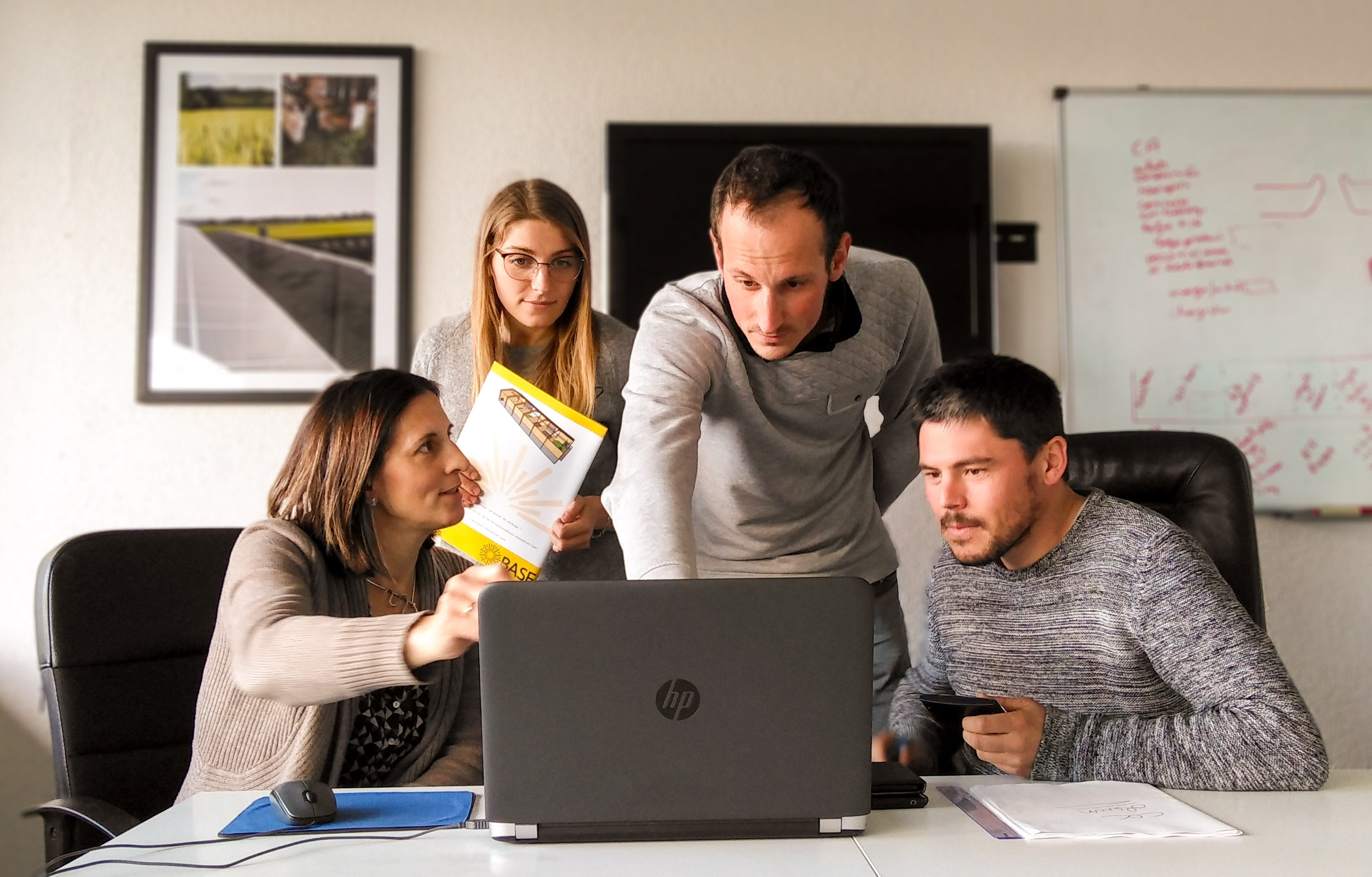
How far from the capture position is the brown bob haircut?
154 centimetres

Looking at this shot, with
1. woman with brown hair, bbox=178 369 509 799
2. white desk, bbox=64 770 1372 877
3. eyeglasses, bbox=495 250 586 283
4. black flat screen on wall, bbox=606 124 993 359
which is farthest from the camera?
black flat screen on wall, bbox=606 124 993 359

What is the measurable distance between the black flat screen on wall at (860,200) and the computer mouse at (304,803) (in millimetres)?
1754

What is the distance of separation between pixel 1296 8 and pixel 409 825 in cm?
298

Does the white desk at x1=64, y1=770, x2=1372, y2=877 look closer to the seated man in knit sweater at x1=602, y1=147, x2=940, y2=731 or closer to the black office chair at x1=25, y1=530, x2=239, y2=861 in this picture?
the seated man in knit sweater at x1=602, y1=147, x2=940, y2=731

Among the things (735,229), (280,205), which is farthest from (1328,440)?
(280,205)

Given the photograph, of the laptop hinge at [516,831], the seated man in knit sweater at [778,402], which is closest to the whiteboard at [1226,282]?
the seated man in knit sweater at [778,402]

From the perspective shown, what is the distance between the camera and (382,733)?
151 cm

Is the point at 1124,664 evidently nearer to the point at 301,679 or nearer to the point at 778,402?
the point at 778,402

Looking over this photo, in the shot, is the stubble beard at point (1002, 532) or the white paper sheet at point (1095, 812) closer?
the white paper sheet at point (1095, 812)

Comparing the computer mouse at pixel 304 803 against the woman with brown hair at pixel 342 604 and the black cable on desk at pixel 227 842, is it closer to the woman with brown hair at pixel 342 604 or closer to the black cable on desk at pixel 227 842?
the black cable on desk at pixel 227 842

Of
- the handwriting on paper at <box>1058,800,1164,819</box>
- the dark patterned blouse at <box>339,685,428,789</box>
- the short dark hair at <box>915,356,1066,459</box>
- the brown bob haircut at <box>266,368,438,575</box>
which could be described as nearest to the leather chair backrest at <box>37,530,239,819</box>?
the brown bob haircut at <box>266,368,438,575</box>

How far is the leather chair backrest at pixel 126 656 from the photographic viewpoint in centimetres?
153

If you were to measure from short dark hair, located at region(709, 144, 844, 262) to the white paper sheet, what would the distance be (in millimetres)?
739

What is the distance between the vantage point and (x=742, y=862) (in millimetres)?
927
